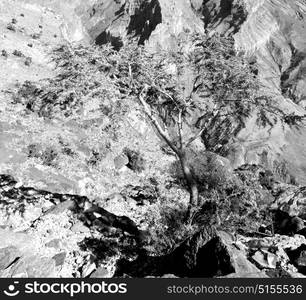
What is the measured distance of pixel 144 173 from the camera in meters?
24.4

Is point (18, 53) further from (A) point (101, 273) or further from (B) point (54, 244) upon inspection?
(A) point (101, 273)

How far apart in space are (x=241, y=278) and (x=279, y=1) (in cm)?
15639

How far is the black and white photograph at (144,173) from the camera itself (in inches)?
420

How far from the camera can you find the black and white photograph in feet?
35.0

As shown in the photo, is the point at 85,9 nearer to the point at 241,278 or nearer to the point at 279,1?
the point at 279,1

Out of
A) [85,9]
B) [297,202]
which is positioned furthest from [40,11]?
[85,9]

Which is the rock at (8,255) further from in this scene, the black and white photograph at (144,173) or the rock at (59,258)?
the rock at (59,258)

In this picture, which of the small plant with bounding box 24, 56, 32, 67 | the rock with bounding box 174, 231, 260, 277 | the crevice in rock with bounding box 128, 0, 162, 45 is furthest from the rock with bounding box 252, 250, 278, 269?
the crevice in rock with bounding box 128, 0, 162, 45

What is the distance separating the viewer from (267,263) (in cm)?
1056

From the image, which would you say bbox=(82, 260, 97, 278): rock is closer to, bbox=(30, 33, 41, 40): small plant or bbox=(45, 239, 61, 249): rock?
bbox=(45, 239, 61, 249): rock

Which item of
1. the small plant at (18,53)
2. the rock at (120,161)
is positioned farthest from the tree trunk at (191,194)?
the small plant at (18,53)

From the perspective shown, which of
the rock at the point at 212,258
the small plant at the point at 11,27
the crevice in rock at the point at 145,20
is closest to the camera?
the rock at the point at 212,258

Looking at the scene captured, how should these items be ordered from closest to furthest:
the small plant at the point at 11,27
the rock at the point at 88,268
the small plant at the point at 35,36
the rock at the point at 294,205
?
the rock at the point at 88,268, the rock at the point at 294,205, the small plant at the point at 11,27, the small plant at the point at 35,36

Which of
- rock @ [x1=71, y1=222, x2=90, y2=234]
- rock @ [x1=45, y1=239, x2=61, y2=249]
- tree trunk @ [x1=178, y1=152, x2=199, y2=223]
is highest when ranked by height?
tree trunk @ [x1=178, y1=152, x2=199, y2=223]
